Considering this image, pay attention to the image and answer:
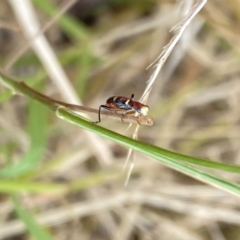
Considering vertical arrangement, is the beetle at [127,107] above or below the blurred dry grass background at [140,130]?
below

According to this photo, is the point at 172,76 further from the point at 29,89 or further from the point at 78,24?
the point at 29,89

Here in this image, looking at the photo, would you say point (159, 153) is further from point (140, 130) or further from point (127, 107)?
point (140, 130)

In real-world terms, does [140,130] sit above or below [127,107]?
above

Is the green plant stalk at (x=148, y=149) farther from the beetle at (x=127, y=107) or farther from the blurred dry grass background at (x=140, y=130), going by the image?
the blurred dry grass background at (x=140, y=130)

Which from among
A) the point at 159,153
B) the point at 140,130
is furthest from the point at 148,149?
the point at 140,130

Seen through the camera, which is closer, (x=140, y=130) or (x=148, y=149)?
(x=148, y=149)

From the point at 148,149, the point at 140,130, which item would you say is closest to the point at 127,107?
the point at 148,149

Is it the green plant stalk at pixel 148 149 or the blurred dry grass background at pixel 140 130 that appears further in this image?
the blurred dry grass background at pixel 140 130

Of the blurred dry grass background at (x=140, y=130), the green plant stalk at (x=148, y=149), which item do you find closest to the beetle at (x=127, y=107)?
the green plant stalk at (x=148, y=149)

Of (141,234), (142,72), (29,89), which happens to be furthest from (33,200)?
(29,89)
